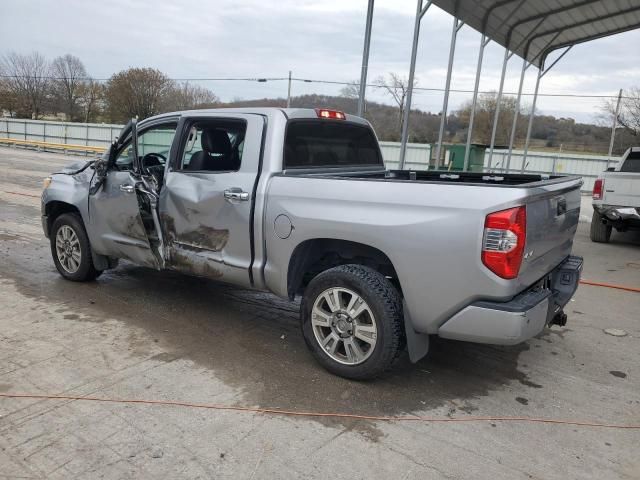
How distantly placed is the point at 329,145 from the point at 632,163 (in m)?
7.97

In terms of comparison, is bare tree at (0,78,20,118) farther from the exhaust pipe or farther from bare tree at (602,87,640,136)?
the exhaust pipe

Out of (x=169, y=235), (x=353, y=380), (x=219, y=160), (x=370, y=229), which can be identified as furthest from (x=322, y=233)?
(x=169, y=235)

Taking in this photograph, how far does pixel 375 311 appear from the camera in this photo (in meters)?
3.52

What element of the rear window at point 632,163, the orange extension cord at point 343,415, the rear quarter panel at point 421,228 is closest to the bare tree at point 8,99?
the rear window at point 632,163

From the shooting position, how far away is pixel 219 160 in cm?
453

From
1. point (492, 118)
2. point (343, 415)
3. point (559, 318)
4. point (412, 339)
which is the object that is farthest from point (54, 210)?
point (492, 118)

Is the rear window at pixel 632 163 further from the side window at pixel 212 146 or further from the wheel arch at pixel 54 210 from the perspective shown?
the wheel arch at pixel 54 210

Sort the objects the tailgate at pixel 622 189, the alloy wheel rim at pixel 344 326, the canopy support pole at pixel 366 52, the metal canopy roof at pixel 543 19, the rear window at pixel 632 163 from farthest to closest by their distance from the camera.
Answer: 1. the metal canopy roof at pixel 543 19
2. the rear window at pixel 632 163
3. the canopy support pole at pixel 366 52
4. the tailgate at pixel 622 189
5. the alloy wheel rim at pixel 344 326

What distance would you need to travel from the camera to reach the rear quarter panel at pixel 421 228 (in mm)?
3125

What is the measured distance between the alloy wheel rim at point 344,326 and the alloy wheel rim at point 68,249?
3148 mm

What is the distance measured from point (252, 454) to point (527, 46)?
53.6 ft

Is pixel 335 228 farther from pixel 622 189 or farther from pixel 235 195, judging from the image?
pixel 622 189

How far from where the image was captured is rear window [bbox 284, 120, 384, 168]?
4.32m

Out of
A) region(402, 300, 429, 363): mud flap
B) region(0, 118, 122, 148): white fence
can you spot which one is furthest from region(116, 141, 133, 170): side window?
region(0, 118, 122, 148): white fence
